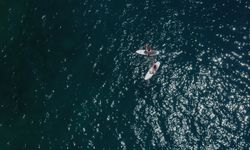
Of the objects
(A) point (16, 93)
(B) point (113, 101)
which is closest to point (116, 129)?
(B) point (113, 101)

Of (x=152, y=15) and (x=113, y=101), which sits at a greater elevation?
(x=152, y=15)

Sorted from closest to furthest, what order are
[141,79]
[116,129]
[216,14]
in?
[116,129], [141,79], [216,14]

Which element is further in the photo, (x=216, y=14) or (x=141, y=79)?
(x=216, y=14)

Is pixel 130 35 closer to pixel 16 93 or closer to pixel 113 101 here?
pixel 113 101

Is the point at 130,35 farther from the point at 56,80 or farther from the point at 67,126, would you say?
the point at 67,126

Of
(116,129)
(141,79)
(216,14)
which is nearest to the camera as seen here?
(116,129)

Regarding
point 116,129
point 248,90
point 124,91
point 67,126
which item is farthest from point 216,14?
point 67,126
